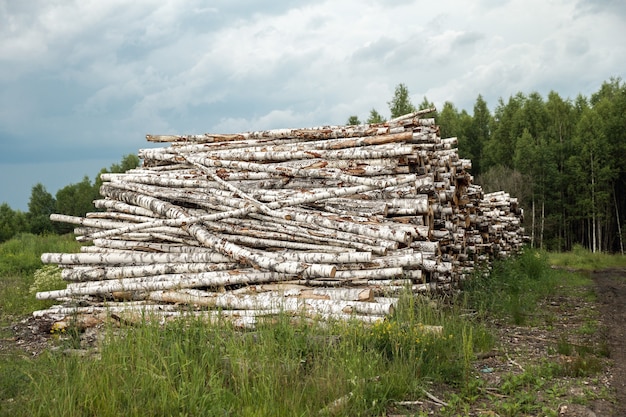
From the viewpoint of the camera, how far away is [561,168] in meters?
37.5

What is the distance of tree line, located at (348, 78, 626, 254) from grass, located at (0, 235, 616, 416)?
29.4 metres

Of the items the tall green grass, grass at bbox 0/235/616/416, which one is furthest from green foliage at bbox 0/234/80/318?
the tall green grass

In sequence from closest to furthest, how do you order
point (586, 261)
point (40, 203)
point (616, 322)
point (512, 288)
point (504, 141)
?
1. point (616, 322)
2. point (512, 288)
3. point (586, 261)
4. point (504, 141)
5. point (40, 203)

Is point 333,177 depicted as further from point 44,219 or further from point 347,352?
point 44,219

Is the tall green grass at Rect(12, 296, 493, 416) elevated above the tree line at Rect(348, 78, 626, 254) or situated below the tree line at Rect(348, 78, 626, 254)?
below

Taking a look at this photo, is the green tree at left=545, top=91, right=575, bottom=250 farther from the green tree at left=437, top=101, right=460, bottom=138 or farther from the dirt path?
the dirt path

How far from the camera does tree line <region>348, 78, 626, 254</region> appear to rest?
3509cm

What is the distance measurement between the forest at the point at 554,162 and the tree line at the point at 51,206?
293 millimetres

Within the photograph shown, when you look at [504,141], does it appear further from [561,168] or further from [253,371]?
[253,371]

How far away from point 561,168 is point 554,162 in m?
1.41

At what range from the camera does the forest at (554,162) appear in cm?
3519

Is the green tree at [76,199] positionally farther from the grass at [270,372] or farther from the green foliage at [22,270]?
the grass at [270,372]

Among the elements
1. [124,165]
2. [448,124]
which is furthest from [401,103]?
[124,165]

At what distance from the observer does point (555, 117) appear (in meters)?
41.4
